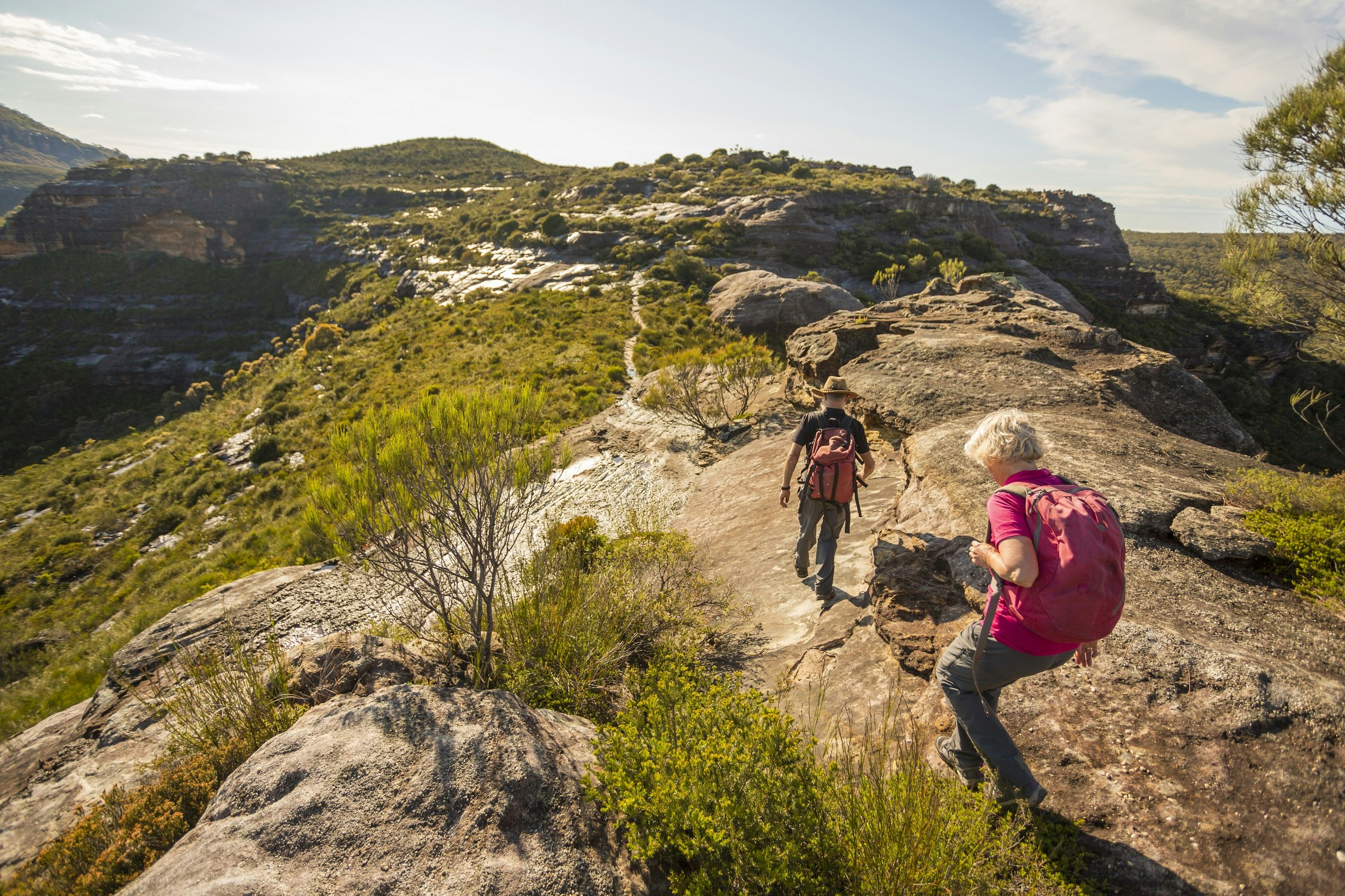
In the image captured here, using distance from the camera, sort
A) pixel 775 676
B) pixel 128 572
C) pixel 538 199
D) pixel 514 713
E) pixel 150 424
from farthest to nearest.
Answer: pixel 538 199 < pixel 150 424 < pixel 128 572 < pixel 775 676 < pixel 514 713

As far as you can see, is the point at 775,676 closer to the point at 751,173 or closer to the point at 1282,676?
the point at 1282,676

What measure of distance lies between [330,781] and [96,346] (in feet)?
203

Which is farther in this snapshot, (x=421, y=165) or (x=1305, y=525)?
(x=421, y=165)

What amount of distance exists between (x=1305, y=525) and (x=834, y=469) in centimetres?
331

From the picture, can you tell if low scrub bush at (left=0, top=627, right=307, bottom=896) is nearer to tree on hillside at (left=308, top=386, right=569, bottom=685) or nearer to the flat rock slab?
tree on hillside at (left=308, top=386, right=569, bottom=685)

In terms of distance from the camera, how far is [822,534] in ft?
18.4

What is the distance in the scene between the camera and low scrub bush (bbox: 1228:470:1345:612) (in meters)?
3.62

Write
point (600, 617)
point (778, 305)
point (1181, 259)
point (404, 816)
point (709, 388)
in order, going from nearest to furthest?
point (404, 816), point (600, 617), point (709, 388), point (778, 305), point (1181, 259)

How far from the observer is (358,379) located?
86.7 ft

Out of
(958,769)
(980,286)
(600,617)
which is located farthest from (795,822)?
(980,286)

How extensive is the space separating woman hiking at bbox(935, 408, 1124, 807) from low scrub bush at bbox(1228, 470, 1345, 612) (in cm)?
236

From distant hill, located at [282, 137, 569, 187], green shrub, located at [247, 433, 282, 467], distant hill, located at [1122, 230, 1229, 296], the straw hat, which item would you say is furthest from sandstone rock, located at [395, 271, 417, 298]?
distant hill, located at [1122, 230, 1229, 296]

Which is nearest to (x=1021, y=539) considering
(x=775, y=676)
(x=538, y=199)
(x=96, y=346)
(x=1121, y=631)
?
(x=1121, y=631)

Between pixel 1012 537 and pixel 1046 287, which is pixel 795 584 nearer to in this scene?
pixel 1012 537
